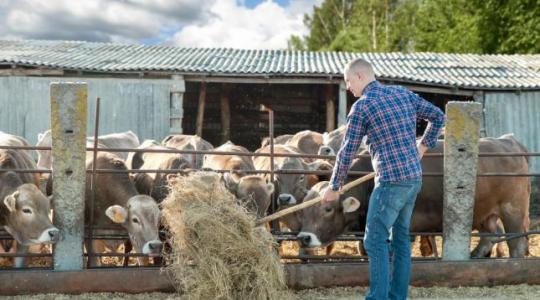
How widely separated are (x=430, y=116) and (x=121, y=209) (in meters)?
3.30

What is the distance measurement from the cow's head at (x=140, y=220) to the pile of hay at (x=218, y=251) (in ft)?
2.96

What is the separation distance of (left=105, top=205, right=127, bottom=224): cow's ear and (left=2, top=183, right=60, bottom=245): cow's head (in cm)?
58

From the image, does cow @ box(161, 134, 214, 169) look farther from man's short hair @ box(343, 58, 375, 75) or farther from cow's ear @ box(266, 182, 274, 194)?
man's short hair @ box(343, 58, 375, 75)

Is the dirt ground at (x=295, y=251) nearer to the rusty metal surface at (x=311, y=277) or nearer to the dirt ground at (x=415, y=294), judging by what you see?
the rusty metal surface at (x=311, y=277)

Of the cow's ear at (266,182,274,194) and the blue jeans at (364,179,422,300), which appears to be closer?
the blue jeans at (364,179,422,300)

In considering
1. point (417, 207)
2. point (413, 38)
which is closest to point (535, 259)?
point (417, 207)

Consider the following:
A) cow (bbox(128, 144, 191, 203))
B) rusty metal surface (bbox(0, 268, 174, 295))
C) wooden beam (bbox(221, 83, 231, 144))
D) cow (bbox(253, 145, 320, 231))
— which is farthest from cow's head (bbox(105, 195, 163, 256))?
wooden beam (bbox(221, 83, 231, 144))

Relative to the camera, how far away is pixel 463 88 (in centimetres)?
1570

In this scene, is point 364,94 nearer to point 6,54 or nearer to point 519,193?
point 519,193

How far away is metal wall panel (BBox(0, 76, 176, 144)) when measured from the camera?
14703mm

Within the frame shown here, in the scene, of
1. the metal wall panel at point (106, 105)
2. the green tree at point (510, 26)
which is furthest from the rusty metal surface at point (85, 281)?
the green tree at point (510, 26)

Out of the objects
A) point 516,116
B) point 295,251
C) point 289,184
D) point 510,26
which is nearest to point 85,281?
point 289,184

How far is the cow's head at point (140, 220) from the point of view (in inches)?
255

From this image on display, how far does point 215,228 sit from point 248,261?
410 mm
